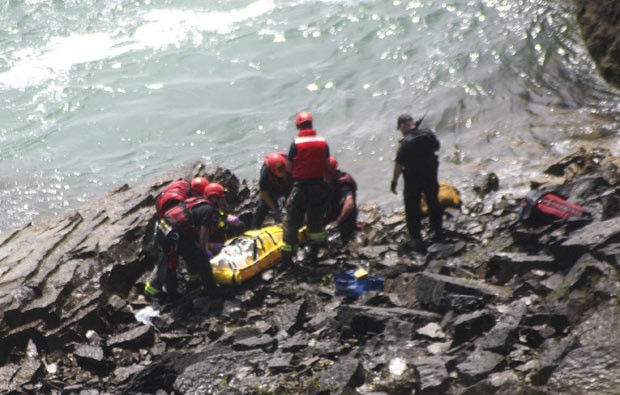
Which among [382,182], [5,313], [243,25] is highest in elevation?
[243,25]

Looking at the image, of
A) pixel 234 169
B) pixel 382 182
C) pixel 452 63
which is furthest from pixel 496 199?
pixel 452 63

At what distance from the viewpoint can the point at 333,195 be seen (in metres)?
11.9

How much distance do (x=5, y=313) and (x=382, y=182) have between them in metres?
8.13

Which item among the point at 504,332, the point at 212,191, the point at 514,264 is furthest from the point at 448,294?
the point at 212,191

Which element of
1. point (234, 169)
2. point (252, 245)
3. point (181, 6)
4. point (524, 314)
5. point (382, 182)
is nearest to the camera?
point (524, 314)

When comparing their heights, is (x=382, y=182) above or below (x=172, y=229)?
below

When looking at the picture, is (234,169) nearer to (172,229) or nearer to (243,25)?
(172,229)

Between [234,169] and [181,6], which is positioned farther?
[181,6]

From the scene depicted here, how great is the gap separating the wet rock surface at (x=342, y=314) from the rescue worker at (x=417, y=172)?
0.98 ft

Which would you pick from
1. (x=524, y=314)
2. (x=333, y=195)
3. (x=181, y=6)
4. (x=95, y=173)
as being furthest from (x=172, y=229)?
(x=181, y=6)

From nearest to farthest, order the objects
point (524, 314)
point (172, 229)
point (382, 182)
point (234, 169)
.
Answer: point (524, 314) < point (172, 229) < point (382, 182) < point (234, 169)

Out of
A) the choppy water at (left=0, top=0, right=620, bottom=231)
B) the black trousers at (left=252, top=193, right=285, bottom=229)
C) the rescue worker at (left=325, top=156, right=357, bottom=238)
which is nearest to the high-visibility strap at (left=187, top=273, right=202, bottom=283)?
the black trousers at (left=252, top=193, right=285, bottom=229)

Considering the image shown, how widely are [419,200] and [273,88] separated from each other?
459 inches

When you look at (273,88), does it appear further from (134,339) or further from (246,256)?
(134,339)
